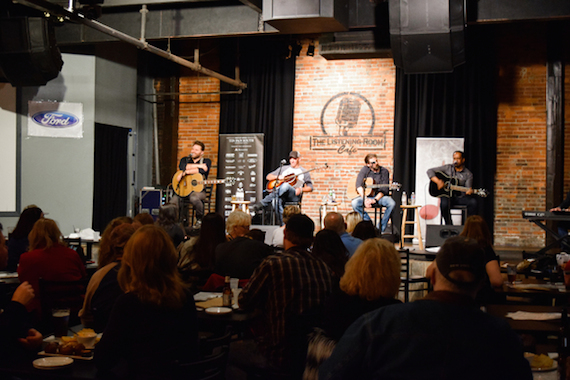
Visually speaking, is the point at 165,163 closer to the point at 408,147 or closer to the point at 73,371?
the point at 408,147

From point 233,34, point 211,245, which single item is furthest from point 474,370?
point 233,34

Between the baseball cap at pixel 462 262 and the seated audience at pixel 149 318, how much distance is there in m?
1.07

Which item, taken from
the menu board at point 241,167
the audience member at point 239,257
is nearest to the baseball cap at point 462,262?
the audience member at point 239,257

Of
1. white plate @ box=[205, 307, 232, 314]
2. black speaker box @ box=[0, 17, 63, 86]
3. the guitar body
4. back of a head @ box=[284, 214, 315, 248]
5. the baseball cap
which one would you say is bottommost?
white plate @ box=[205, 307, 232, 314]

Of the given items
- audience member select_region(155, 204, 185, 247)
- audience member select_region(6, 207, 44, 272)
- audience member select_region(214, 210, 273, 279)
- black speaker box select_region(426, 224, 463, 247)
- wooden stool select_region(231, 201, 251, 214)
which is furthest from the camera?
wooden stool select_region(231, 201, 251, 214)

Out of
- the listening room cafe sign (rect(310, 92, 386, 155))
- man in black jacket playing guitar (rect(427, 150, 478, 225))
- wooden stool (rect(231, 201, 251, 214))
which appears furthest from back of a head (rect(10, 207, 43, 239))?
the listening room cafe sign (rect(310, 92, 386, 155))

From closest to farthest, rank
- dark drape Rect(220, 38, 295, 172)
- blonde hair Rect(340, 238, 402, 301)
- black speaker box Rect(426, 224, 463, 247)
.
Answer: blonde hair Rect(340, 238, 402, 301) → black speaker box Rect(426, 224, 463, 247) → dark drape Rect(220, 38, 295, 172)

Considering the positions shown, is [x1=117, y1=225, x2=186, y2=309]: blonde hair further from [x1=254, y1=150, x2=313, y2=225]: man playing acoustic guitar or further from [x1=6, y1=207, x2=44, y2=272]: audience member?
[x1=254, y1=150, x2=313, y2=225]: man playing acoustic guitar

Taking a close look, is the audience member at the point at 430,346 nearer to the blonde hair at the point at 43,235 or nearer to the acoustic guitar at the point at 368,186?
the blonde hair at the point at 43,235

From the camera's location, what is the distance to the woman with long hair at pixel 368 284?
2203mm

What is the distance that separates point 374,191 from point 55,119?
17.2ft

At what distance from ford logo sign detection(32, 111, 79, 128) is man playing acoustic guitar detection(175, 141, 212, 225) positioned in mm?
1885

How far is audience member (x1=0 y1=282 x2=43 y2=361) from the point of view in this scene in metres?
2.08

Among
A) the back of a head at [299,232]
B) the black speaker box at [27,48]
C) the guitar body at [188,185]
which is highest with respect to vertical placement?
the black speaker box at [27,48]
